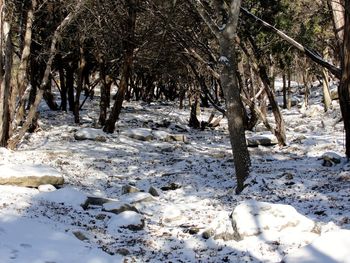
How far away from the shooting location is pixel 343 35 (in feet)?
39.6

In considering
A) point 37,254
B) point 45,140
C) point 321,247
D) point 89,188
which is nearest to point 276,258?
point 321,247

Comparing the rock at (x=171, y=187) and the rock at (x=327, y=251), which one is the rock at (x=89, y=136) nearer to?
the rock at (x=171, y=187)

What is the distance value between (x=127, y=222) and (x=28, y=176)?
9.69 feet

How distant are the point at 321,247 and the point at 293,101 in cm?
4082

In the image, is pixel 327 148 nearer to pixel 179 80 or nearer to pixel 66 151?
pixel 66 151

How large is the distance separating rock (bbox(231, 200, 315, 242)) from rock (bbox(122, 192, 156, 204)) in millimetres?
3349

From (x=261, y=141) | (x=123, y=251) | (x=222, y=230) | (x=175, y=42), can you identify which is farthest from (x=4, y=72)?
(x=261, y=141)

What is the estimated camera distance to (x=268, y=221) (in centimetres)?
736

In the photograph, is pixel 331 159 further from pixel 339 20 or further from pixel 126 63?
pixel 126 63

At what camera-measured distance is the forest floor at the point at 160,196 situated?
22.5ft

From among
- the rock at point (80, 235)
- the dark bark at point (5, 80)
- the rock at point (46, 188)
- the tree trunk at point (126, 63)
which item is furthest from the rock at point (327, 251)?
the tree trunk at point (126, 63)

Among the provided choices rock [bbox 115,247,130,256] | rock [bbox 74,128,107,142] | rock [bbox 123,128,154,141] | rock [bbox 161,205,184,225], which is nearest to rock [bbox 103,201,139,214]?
rock [bbox 161,205,184,225]

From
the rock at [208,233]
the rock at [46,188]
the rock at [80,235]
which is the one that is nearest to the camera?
the rock at [80,235]

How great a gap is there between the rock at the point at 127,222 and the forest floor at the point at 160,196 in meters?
0.06
